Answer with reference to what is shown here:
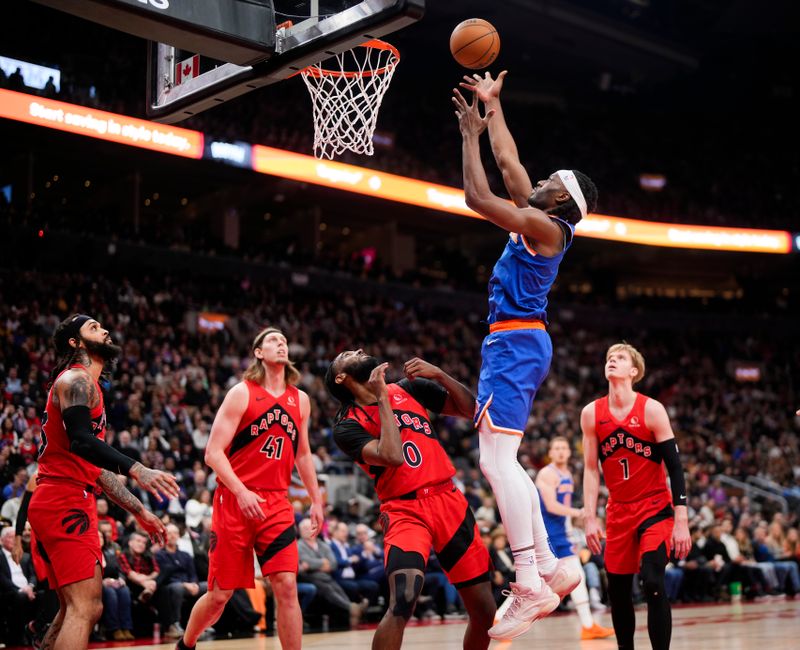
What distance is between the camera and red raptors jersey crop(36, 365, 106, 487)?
19.3ft

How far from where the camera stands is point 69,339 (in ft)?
19.9

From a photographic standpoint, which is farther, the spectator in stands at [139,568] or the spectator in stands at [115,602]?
the spectator in stands at [139,568]

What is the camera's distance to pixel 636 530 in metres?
6.88

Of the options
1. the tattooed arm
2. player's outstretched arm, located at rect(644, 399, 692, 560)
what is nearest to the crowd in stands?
the tattooed arm

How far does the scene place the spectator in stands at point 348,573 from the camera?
1290 centimetres

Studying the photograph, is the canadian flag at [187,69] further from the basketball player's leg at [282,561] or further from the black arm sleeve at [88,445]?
the basketball player's leg at [282,561]

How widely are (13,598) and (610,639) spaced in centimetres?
598

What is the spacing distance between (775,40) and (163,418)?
2860 cm

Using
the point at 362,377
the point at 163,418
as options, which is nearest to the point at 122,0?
the point at 362,377

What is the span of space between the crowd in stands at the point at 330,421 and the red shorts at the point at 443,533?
81.7 inches

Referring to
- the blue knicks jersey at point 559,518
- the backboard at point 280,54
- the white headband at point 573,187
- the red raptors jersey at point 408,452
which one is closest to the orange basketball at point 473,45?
the backboard at point 280,54

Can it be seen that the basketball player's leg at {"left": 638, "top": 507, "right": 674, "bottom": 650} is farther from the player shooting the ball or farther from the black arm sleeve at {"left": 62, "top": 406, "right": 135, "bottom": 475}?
the black arm sleeve at {"left": 62, "top": 406, "right": 135, "bottom": 475}

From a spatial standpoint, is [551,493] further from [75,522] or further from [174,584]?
[75,522]

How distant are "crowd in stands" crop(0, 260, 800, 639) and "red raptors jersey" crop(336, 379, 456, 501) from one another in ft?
5.69
